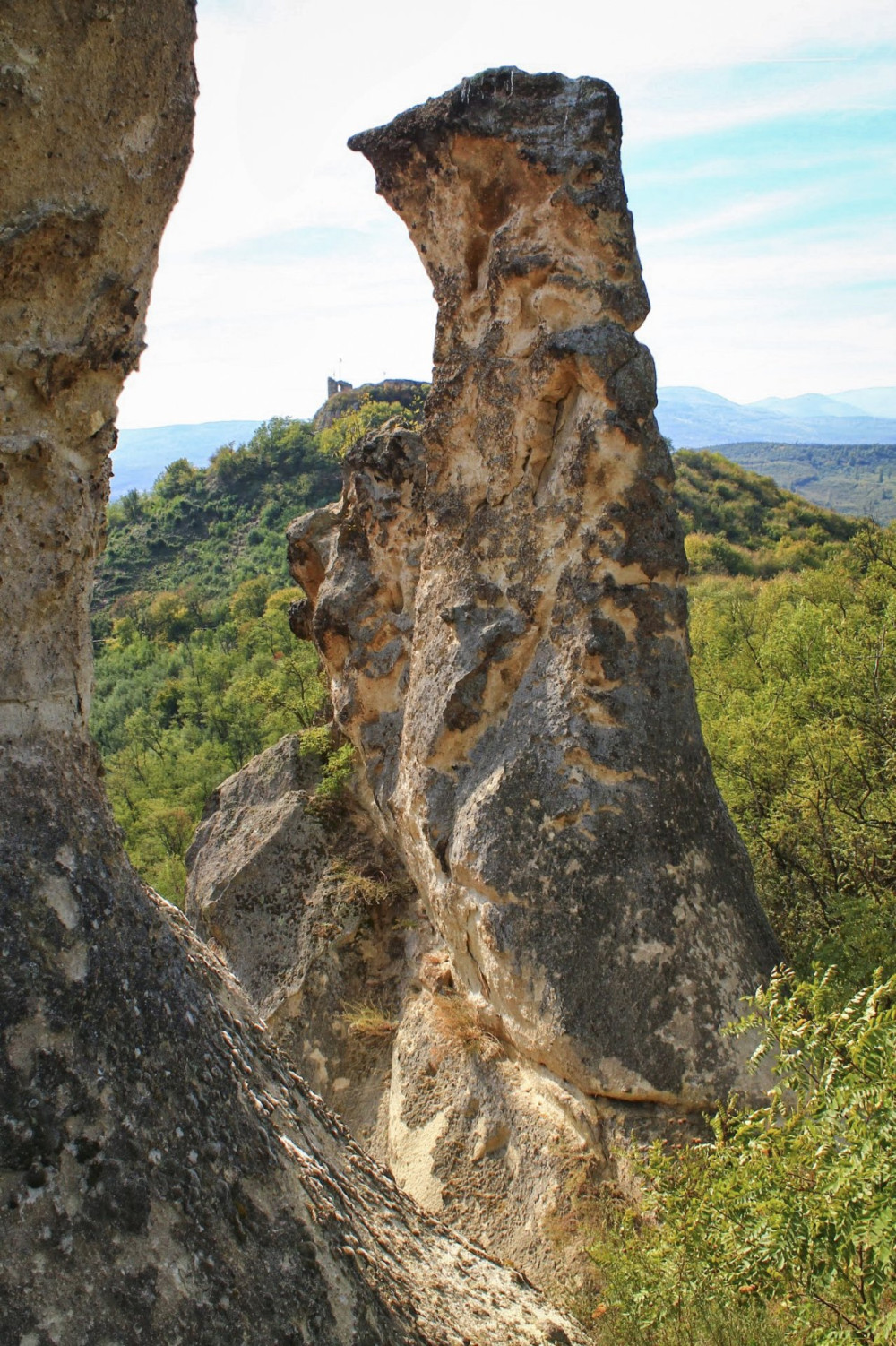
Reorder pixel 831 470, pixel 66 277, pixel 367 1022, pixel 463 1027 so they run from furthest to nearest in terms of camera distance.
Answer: pixel 831 470, pixel 367 1022, pixel 463 1027, pixel 66 277

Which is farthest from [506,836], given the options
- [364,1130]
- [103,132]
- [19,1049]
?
[103,132]

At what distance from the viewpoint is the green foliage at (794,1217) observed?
3.26 metres

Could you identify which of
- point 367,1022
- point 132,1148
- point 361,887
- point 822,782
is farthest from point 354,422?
point 132,1148

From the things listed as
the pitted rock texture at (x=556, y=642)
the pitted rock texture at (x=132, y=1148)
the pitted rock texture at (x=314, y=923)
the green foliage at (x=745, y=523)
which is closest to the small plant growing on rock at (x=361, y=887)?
the pitted rock texture at (x=314, y=923)

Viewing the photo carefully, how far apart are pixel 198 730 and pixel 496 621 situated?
22.5m

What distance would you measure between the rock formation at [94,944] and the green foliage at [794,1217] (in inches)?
42.1

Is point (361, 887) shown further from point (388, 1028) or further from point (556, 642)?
point (556, 642)

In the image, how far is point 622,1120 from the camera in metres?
5.60

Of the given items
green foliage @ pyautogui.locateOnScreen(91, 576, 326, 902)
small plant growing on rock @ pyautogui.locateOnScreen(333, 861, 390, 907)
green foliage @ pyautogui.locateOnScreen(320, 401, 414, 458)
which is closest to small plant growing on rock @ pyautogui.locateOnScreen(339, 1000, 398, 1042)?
small plant growing on rock @ pyautogui.locateOnScreen(333, 861, 390, 907)

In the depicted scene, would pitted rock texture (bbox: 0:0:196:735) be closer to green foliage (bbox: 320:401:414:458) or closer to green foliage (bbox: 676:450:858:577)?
green foliage (bbox: 676:450:858:577)

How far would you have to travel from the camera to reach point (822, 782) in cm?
923

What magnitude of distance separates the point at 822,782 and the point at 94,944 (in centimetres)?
770

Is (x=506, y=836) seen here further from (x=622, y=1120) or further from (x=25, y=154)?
(x=25, y=154)

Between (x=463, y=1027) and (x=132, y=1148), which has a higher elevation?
(x=132, y=1148)
